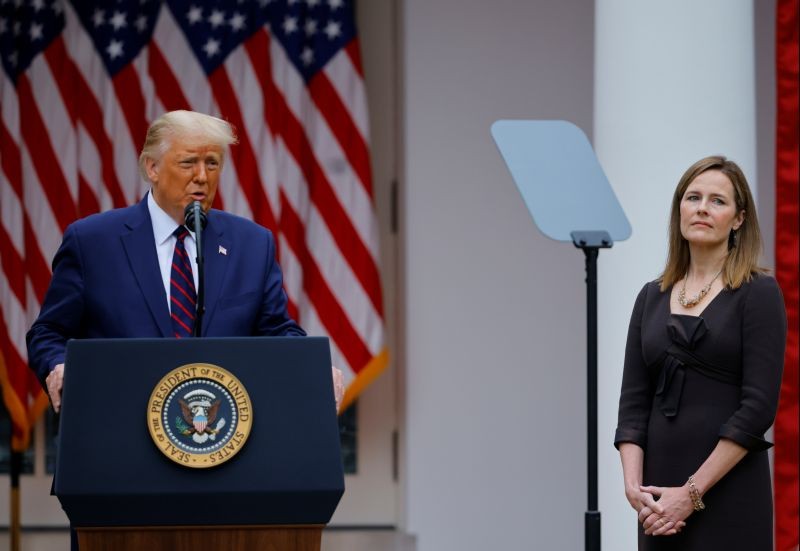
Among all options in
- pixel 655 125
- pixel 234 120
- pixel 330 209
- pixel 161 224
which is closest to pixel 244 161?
pixel 234 120

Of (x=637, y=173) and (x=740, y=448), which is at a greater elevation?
(x=637, y=173)

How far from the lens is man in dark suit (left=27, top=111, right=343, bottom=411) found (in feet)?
9.96

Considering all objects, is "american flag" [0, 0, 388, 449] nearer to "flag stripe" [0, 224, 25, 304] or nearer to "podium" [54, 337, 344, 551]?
"flag stripe" [0, 224, 25, 304]

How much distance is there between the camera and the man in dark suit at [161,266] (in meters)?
3.04

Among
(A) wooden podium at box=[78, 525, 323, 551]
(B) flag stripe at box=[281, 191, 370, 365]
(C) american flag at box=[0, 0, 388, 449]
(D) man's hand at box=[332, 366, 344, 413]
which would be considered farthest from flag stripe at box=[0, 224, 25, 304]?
(A) wooden podium at box=[78, 525, 323, 551]

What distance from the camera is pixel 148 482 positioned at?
2.47 metres

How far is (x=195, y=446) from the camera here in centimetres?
249

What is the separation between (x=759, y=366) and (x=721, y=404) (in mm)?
128

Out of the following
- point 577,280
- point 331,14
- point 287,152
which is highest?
point 331,14

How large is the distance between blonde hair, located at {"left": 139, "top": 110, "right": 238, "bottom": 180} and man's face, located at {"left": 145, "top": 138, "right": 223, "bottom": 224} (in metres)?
0.01

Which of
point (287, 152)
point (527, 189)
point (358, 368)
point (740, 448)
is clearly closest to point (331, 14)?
point (287, 152)

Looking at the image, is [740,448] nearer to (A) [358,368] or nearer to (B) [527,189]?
(B) [527,189]

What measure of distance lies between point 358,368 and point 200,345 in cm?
365

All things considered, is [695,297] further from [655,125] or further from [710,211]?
[655,125]
